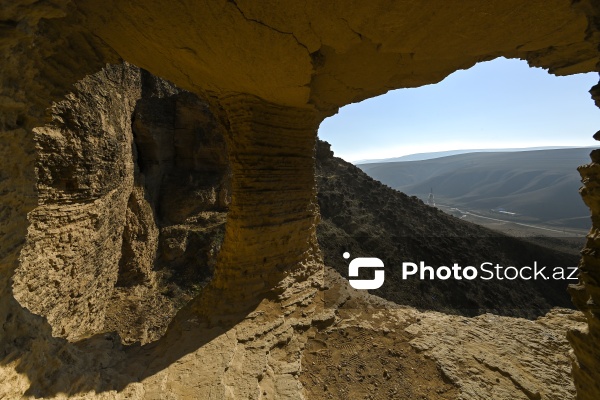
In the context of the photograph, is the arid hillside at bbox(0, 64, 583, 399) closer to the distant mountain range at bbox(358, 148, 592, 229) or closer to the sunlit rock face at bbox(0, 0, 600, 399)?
the sunlit rock face at bbox(0, 0, 600, 399)

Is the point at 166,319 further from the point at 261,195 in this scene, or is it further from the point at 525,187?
the point at 525,187

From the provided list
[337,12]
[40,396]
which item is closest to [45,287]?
[40,396]

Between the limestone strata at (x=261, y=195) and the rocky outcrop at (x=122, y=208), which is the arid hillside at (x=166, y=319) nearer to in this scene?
the rocky outcrop at (x=122, y=208)

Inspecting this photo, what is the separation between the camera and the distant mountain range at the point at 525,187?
53.0 meters

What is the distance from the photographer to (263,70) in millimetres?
3305

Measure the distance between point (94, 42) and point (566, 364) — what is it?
692cm

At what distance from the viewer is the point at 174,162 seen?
13.5 m

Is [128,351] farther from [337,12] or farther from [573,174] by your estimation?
[573,174]

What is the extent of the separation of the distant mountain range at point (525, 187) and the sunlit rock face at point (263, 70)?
4348cm

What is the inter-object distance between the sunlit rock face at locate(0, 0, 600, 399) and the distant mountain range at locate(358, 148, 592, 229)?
43.5 m

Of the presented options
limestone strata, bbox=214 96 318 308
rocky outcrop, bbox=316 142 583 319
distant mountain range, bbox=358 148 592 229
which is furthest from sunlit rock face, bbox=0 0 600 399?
distant mountain range, bbox=358 148 592 229

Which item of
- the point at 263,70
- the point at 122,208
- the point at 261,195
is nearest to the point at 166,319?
the point at 122,208

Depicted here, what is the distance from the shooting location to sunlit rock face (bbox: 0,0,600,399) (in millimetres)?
2090

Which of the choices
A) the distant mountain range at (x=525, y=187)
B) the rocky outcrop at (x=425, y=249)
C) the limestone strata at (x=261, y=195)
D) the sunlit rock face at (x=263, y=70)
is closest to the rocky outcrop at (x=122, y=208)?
the sunlit rock face at (x=263, y=70)
